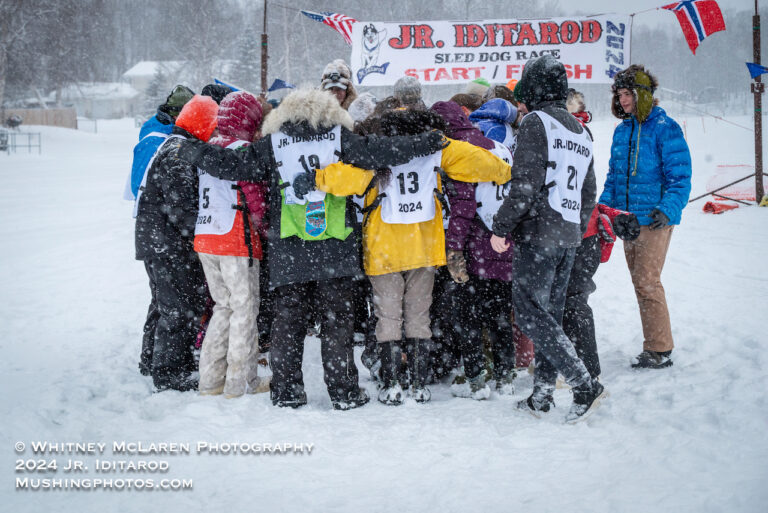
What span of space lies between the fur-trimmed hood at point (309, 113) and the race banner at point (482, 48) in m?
5.64

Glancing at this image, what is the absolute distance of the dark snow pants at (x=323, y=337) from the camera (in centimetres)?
326

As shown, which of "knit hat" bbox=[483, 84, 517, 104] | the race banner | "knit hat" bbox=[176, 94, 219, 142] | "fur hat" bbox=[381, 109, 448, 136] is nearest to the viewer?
"fur hat" bbox=[381, 109, 448, 136]

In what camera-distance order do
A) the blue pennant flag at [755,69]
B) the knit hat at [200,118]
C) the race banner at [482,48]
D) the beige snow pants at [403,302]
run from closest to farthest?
the beige snow pants at [403,302], the knit hat at [200,118], the race banner at [482,48], the blue pennant flag at [755,69]

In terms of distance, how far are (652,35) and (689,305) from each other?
9621cm

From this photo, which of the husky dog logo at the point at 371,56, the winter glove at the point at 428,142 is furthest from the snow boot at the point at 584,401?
the husky dog logo at the point at 371,56

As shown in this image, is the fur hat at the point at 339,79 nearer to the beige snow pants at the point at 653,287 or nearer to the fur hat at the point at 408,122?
the fur hat at the point at 408,122

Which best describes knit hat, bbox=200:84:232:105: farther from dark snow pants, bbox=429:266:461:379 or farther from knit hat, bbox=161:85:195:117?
dark snow pants, bbox=429:266:461:379

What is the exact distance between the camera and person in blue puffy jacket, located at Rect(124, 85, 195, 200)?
3705mm

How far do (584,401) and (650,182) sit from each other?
1.82 meters

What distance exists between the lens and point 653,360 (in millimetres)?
3799

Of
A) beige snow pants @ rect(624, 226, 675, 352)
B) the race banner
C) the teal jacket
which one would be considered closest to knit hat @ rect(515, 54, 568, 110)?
the teal jacket

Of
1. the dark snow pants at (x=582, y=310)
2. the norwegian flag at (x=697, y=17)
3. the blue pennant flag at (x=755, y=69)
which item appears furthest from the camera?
the blue pennant flag at (x=755, y=69)

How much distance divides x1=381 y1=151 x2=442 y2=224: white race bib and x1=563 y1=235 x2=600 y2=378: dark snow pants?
1.07 meters

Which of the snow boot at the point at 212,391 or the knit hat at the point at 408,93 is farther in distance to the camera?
the snow boot at the point at 212,391
